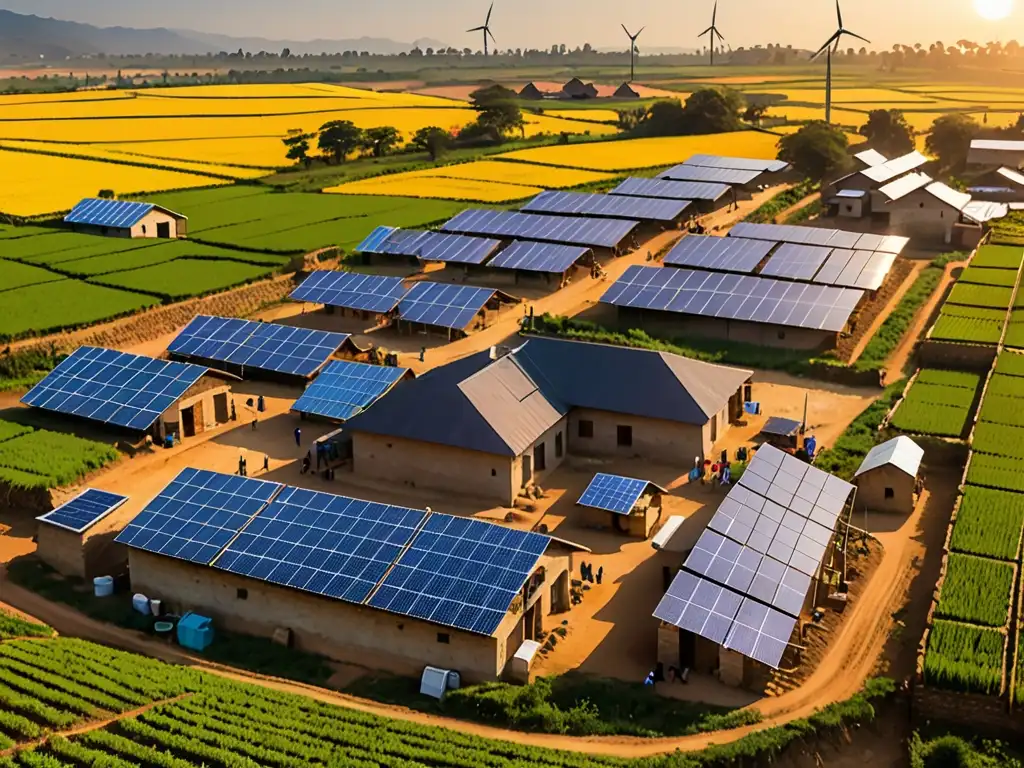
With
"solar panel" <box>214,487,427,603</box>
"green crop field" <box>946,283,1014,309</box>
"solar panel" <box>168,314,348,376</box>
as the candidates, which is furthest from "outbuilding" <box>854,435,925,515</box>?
"solar panel" <box>168,314,348,376</box>

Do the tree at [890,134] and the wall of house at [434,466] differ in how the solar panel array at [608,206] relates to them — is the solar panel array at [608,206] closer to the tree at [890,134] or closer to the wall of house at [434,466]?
the wall of house at [434,466]

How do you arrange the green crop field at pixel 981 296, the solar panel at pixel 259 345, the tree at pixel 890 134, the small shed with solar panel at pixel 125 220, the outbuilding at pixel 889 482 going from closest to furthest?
the outbuilding at pixel 889 482
the solar panel at pixel 259 345
the green crop field at pixel 981 296
the small shed with solar panel at pixel 125 220
the tree at pixel 890 134

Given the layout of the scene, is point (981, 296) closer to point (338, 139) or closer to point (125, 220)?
point (125, 220)

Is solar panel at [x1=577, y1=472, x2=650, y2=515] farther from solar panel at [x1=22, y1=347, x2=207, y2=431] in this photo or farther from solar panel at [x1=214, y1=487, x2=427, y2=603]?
solar panel at [x1=22, y1=347, x2=207, y2=431]

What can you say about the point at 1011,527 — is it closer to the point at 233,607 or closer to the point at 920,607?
the point at 920,607

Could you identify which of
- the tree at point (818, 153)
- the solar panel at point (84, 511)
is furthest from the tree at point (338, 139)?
the solar panel at point (84, 511)

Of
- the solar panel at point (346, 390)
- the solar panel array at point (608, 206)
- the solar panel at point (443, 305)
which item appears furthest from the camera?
the solar panel array at point (608, 206)

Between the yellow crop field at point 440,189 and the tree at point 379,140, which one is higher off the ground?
the tree at point 379,140

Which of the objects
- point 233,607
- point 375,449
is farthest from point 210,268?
point 233,607
